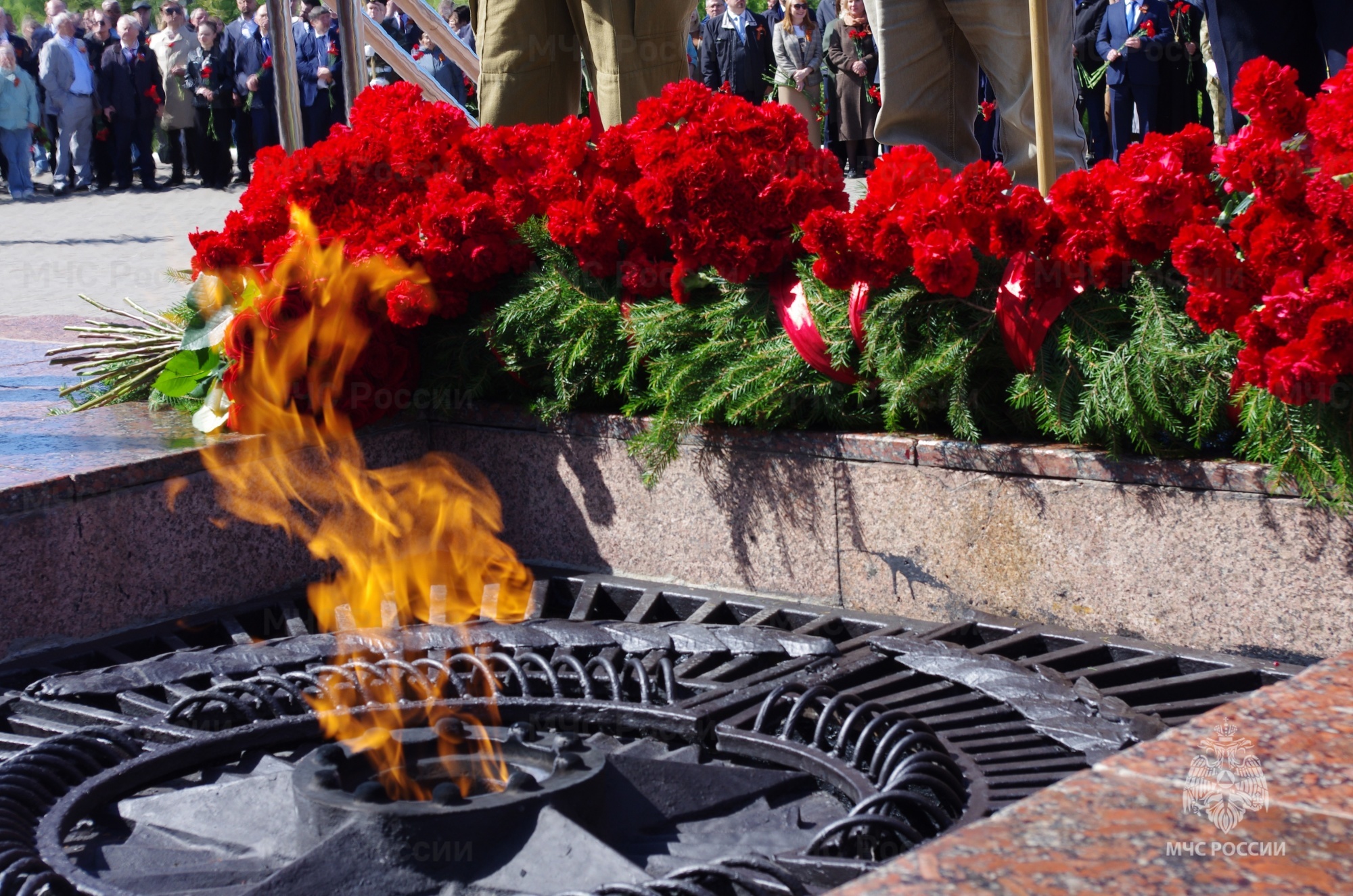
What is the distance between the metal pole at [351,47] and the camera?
600 cm

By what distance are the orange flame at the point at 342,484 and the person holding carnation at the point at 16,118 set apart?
650 inches

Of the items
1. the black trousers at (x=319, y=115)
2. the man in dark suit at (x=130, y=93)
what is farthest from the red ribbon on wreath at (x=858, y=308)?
the man in dark suit at (x=130, y=93)

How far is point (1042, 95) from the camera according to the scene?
425cm

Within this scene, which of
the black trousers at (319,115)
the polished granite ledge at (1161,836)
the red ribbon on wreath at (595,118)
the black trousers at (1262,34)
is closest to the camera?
the polished granite ledge at (1161,836)

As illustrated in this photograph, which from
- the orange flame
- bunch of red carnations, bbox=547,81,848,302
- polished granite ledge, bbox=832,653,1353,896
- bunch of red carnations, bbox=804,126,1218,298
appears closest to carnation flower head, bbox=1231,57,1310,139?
bunch of red carnations, bbox=804,126,1218,298

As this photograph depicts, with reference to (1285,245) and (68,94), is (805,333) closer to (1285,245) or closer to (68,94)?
(1285,245)

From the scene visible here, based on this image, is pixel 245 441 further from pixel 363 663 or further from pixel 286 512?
pixel 363 663

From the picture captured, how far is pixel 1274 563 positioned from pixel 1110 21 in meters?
10.4

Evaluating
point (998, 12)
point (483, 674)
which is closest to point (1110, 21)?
point (998, 12)

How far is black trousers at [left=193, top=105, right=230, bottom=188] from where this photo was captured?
18.9m

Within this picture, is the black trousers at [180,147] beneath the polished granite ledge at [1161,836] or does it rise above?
above

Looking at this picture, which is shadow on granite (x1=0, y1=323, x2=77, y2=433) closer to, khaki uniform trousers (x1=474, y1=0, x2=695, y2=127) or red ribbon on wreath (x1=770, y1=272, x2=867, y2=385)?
khaki uniform trousers (x1=474, y1=0, x2=695, y2=127)

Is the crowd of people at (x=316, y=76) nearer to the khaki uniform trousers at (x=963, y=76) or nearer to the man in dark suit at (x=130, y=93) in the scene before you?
the man in dark suit at (x=130, y=93)

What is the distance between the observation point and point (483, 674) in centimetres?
341
